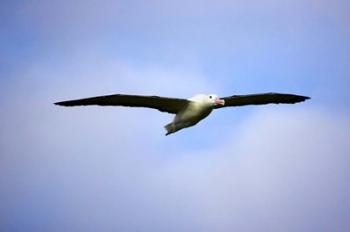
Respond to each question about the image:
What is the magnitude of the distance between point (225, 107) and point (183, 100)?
125 cm

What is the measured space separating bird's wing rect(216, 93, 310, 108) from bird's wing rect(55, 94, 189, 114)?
105 cm

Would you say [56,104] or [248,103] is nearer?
[56,104]

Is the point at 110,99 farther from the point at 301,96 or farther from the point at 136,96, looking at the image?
the point at 301,96

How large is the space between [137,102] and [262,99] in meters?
2.74

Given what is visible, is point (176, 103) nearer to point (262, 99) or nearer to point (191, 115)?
point (191, 115)

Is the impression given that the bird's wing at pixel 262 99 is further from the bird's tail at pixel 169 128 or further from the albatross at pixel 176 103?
the bird's tail at pixel 169 128

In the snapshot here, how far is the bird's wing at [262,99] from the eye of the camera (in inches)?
712

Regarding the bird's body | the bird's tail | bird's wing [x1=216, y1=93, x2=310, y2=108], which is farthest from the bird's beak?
the bird's tail

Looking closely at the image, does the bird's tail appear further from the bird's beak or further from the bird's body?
the bird's beak

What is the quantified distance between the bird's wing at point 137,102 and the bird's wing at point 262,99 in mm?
1050

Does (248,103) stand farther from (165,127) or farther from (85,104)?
(85,104)

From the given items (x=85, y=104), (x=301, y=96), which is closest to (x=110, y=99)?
(x=85, y=104)

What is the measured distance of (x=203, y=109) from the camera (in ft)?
56.3

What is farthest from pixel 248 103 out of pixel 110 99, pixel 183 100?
pixel 110 99
